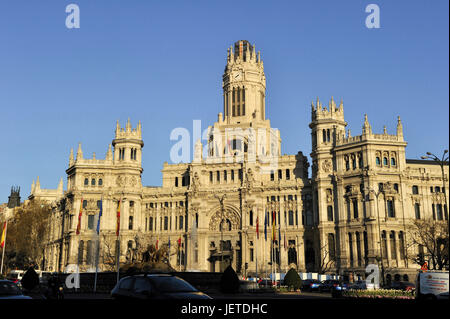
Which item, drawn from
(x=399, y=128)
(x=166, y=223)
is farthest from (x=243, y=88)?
(x=399, y=128)

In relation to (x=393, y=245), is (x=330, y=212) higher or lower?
higher

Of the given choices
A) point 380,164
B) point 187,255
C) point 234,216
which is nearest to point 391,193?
point 380,164

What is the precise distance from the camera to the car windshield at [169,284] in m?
17.0

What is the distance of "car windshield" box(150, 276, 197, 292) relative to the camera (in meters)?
17.0

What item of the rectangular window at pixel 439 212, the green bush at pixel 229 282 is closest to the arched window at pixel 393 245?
the rectangular window at pixel 439 212

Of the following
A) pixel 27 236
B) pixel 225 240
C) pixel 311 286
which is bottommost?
pixel 311 286

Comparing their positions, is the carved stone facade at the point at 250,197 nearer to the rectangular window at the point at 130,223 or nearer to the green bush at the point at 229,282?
the rectangular window at the point at 130,223

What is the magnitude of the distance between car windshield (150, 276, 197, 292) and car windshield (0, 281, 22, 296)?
989 cm

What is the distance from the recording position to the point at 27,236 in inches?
4122

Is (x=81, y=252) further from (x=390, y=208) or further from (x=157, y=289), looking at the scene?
(x=157, y=289)

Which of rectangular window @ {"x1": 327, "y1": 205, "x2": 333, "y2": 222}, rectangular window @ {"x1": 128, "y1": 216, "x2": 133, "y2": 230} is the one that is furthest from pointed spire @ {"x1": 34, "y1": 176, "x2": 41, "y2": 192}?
rectangular window @ {"x1": 327, "y1": 205, "x2": 333, "y2": 222}

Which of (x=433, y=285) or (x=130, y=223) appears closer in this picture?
(x=433, y=285)

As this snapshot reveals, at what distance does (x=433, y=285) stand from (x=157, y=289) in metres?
17.0

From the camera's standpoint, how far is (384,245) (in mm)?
79938
